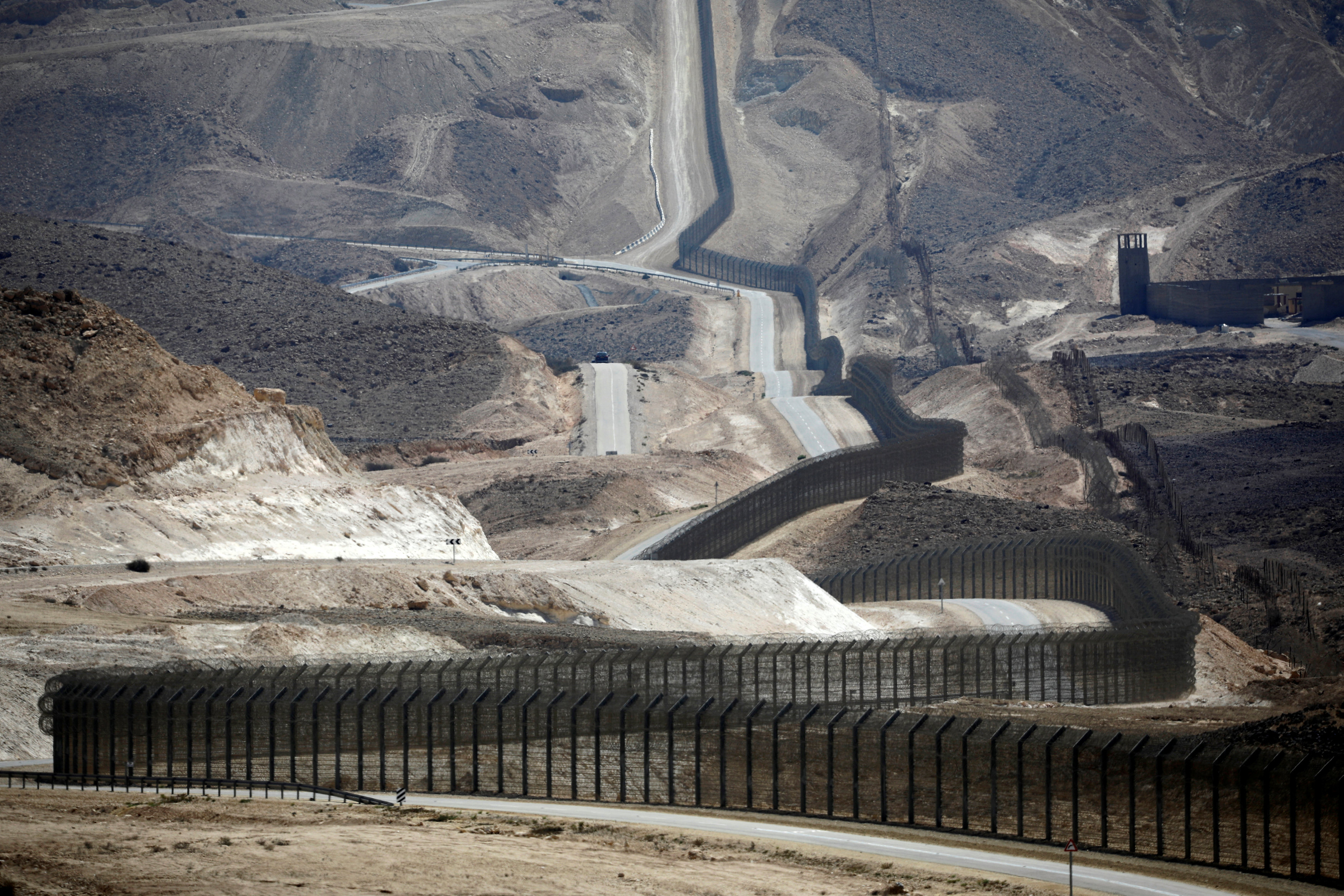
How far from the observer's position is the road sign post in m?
28.4

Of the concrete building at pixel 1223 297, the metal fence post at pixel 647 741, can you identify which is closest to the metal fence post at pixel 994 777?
the metal fence post at pixel 647 741

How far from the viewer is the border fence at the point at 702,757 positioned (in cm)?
3238

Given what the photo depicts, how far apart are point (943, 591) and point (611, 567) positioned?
54.8ft

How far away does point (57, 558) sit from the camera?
60.6m

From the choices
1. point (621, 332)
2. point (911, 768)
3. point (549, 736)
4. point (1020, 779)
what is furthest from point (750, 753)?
point (621, 332)

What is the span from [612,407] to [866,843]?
4169 inches

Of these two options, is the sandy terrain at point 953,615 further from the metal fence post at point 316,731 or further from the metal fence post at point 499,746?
the metal fence post at point 316,731

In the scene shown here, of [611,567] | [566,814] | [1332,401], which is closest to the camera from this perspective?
[566,814]

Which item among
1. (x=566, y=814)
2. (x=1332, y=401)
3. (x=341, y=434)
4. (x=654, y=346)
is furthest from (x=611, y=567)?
(x=654, y=346)

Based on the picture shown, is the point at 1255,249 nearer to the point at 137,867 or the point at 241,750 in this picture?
the point at 241,750

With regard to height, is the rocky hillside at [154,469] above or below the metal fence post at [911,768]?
above

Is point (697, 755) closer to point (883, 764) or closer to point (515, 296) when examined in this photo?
point (883, 764)

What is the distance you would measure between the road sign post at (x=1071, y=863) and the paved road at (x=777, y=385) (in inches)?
3504

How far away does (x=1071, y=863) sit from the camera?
28781 mm
